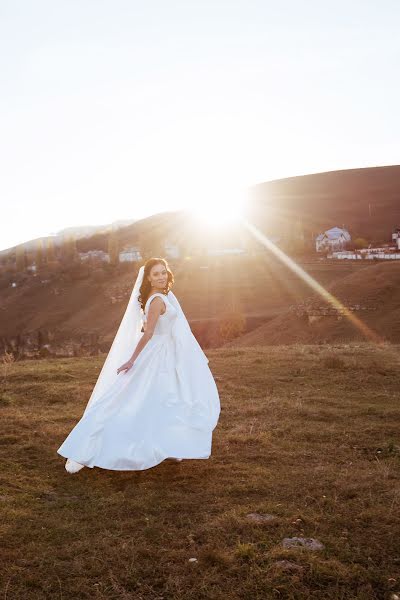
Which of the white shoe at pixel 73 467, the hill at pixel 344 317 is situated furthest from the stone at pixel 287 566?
the hill at pixel 344 317

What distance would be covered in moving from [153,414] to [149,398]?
0.20m

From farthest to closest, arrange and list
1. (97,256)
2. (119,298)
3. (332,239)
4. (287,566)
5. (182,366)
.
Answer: (97,256)
(332,239)
(119,298)
(182,366)
(287,566)

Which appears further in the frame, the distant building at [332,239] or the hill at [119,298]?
the distant building at [332,239]

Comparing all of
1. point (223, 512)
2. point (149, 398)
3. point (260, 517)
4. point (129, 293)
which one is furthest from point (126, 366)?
point (129, 293)

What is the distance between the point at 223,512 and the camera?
512 cm

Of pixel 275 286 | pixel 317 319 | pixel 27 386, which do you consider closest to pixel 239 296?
pixel 275 286

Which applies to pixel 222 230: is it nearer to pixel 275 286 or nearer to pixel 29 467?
pixel 275 286

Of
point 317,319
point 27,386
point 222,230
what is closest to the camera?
point 27,386

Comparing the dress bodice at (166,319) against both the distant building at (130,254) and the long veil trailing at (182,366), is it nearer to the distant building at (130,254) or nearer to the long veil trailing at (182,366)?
the long veil trailing at (182,366)

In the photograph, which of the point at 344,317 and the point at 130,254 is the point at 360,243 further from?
the point at 344,317

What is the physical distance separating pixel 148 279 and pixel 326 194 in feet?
428

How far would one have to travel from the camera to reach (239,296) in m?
63.5

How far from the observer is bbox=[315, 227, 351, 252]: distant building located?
309ft

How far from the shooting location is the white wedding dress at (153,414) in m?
6.05
